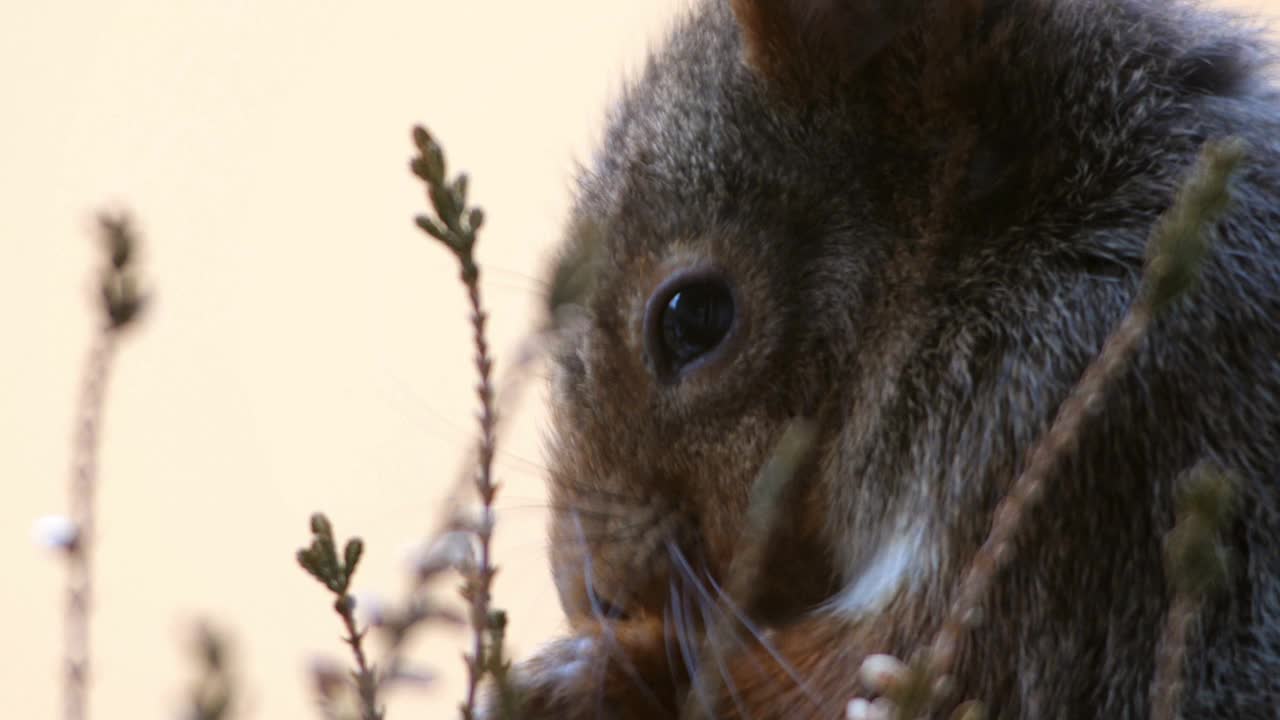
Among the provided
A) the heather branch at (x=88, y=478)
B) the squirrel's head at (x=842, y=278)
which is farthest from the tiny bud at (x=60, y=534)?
the squirrel's head at (x=842, y=278)

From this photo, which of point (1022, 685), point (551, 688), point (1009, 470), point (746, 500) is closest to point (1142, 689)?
point (1022, 685)

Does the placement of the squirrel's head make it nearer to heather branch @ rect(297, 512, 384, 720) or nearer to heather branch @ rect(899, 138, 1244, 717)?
heather branch @ rect(899, 138, 1244, 717)

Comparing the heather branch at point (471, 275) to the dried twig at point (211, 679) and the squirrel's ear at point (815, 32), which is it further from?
the squirrel's ear at point (815, 32)

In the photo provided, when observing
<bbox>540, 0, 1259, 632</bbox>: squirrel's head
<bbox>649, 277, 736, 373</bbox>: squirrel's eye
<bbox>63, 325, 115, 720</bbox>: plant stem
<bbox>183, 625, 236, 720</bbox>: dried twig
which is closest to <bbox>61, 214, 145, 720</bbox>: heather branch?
<bbox>63, 325, 115, 720</bbox>: plant stem

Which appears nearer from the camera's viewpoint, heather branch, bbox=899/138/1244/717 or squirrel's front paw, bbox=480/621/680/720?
heather branch, bbox=899/138/1244/717

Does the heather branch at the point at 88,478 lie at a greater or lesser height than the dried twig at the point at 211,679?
greater

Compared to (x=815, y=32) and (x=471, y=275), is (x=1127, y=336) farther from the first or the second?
(x=815, y=32)

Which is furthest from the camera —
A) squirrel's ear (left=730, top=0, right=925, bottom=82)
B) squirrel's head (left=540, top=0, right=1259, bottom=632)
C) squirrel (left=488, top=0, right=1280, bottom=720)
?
squirrel's ear (left=730, top=0, right=925, bottom=82)

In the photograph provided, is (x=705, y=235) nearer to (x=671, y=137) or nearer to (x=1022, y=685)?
(x=671, y=137)
